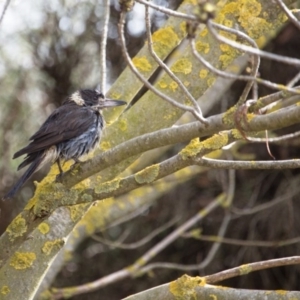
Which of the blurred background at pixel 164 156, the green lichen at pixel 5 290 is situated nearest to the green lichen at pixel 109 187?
the green lichen at pixel 5 290

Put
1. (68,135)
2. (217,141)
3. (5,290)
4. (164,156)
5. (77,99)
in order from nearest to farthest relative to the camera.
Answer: (217,141)
(5,290)
(68,135)
(77,99)
(164,156)

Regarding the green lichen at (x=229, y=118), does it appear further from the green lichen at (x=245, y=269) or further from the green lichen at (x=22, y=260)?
the green lichen at (x=22, y=260)

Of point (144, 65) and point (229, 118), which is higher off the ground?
point (144, 65)

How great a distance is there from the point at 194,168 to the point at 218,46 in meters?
1.76

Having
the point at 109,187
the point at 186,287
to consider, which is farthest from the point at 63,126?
the point at 186,287

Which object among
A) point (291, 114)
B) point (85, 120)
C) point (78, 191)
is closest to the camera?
point (291, 114)

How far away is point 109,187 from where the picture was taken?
2830 mm

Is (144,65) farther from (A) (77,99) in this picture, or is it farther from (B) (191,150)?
(B) (191,150)

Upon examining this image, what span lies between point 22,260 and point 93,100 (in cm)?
113

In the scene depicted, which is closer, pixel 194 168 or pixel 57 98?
pixel 194 168

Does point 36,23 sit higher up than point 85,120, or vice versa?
point 36,23

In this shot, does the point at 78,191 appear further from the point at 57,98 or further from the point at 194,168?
the point at 57,98

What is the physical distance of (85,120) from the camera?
4.06 meters

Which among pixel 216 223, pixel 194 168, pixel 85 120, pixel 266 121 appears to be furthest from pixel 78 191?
pixel 216 223
